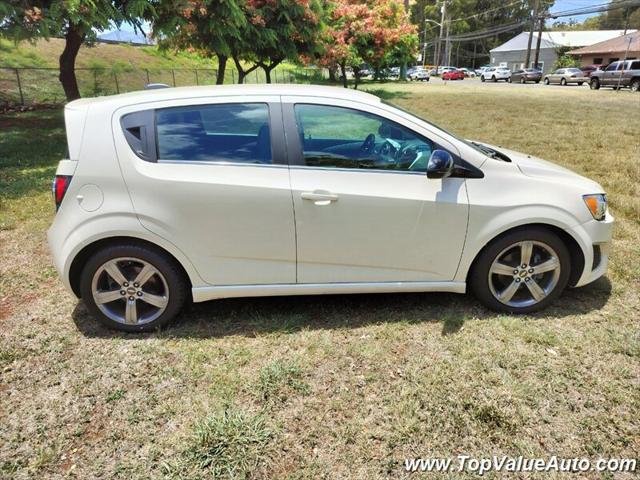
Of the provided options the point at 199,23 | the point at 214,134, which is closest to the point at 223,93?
the point at 214,134

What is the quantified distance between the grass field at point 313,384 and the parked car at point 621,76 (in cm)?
2849

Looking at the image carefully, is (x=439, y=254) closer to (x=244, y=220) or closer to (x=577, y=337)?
(x=577, y=337)

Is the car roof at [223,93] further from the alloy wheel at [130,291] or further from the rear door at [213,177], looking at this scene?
the alloy wheel at [130,291]

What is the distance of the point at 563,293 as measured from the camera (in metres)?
3.74

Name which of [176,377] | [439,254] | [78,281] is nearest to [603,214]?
[439,254]

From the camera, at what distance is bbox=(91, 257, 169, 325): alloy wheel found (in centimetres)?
312

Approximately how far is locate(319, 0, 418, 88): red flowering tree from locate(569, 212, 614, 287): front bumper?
19.9 m

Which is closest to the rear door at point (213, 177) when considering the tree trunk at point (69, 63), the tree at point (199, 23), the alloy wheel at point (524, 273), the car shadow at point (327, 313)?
the car shadow at point (327, 313)

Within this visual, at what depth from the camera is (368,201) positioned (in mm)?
3008

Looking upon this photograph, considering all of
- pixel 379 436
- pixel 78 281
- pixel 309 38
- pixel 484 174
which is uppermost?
pixel 309 38

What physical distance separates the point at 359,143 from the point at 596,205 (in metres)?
1.79

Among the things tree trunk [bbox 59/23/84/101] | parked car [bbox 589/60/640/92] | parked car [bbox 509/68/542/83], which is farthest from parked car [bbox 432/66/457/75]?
tree trunk [bbox 59/23/84/101]

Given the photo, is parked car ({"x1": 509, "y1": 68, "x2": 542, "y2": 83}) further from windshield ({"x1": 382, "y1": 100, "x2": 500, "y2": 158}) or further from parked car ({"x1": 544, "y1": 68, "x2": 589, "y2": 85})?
windshield ({"x1": 382, "y1": 100, "x2": 500, "y2": 158})

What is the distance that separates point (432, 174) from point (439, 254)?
0.58 m
